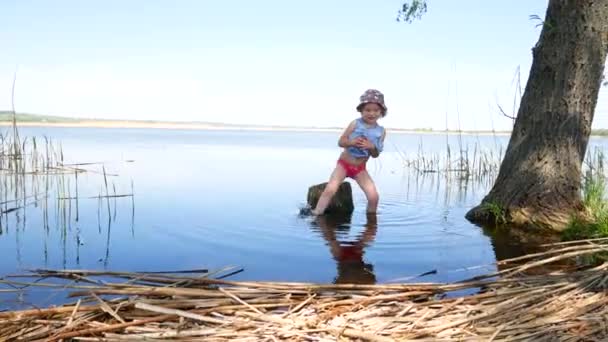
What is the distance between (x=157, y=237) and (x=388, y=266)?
2.89 meters

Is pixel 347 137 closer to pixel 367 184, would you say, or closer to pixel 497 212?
pixel 367 184

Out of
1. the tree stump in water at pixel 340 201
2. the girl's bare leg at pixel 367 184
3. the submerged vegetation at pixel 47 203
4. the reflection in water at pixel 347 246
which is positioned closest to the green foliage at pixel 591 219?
the reflection in water at pixel 347 246

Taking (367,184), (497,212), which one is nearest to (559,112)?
(497,212)

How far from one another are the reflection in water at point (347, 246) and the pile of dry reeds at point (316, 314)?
3.83 feet

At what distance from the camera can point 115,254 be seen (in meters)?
5.32

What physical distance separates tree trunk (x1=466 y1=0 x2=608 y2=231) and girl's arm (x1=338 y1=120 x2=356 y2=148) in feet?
7.80

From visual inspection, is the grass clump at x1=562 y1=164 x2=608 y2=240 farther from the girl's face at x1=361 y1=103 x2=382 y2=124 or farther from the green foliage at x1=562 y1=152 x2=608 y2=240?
the girl's face at x1=361 y1=103 x2=382 y2=124

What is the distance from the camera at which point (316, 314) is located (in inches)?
117

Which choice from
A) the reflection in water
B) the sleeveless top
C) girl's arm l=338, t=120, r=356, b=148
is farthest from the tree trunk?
girl's arm l=338, t=120, r=356, b=148

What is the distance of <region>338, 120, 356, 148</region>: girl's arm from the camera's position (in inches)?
292

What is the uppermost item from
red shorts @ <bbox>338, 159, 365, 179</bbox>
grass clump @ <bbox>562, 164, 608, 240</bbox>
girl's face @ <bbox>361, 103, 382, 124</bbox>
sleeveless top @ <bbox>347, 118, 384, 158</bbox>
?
girl's face @ <bbox>361, 103, 382, 124</bbox>

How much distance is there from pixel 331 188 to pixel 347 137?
857 mm

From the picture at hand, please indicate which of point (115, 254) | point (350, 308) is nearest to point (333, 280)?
point (350, 308)

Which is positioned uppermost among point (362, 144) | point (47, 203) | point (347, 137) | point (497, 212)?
point (347, 137)
